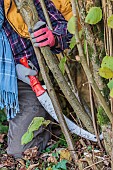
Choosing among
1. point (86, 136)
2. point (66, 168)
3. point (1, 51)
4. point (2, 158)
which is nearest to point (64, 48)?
point (1, 51)

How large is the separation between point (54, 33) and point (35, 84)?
13.2 inches

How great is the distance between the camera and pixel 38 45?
1886 millimetres

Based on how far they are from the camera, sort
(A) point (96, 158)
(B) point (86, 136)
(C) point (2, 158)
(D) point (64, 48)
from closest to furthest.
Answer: (A) point (96, 158) → (B) point (86, 136) → (D) point (64, 48) → (C) point (2, 158)

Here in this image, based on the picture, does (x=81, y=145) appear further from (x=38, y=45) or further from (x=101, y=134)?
(x=38, y=45)

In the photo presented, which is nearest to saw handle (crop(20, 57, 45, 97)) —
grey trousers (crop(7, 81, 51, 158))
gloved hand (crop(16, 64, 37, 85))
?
gloved hand (crop(16, 64, 37, 85))

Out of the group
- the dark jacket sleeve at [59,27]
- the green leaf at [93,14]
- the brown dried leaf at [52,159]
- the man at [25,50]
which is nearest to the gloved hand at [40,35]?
the man at [25,50]

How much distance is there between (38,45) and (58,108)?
33cm

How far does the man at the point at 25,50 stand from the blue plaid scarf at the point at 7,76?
0.16ft

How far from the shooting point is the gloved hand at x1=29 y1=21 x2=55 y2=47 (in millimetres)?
1876

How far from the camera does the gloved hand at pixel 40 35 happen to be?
1.88 metres

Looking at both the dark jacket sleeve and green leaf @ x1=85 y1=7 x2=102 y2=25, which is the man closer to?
the dark jacket sleeve

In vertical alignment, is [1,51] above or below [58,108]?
above

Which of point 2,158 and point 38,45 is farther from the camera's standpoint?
point 2,158

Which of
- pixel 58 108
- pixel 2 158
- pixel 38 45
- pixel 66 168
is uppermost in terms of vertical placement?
pixel 38 45
